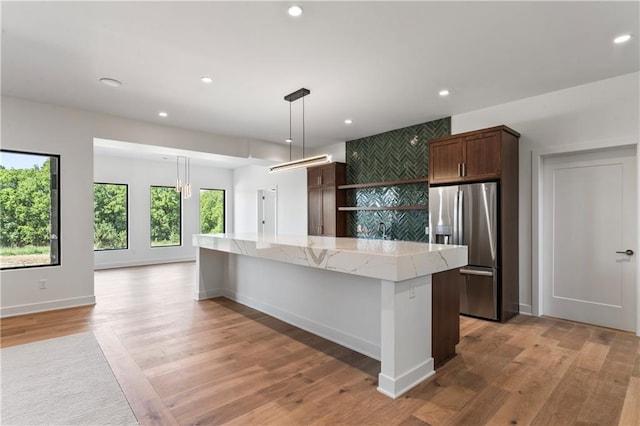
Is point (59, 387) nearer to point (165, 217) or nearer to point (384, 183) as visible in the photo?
point (384, 183)

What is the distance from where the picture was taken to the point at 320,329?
341cm

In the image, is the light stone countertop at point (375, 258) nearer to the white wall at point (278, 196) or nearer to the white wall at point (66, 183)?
the white wall at point (66, 183)

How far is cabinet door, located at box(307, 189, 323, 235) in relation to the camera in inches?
267

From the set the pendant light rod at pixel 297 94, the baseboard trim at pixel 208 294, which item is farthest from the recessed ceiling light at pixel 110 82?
the baseboard trim at pixel 208 294

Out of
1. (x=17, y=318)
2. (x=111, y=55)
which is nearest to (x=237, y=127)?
(x=111, y=55)

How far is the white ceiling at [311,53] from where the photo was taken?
96.5 inches

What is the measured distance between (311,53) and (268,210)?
618 cm

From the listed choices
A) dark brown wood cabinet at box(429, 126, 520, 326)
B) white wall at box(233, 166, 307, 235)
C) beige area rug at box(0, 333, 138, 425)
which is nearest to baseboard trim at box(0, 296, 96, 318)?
beige area rug at box(0, 333, 138, 425)

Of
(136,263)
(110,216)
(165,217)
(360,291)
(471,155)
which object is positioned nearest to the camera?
(360,291)

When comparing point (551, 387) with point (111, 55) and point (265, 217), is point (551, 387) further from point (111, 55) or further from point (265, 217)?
point (265, 217)

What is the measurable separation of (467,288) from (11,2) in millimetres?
5087

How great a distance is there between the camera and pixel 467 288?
13.8 ft

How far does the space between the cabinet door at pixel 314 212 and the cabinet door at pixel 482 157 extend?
3.19 m

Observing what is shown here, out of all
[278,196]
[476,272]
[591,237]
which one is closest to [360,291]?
[476,272]
